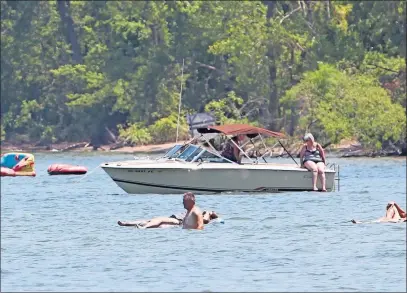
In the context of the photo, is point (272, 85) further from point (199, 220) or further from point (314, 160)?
point (199, 220)

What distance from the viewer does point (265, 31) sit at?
90812 millimetres

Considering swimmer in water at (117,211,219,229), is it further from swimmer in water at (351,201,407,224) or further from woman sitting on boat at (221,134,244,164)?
woman sitting on boat at (221,134,244,164)

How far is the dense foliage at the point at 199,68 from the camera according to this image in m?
81.7

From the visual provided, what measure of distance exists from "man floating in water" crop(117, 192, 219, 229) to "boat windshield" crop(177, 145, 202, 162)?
924 cm

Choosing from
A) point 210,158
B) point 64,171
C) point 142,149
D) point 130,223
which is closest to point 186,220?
point 130,223

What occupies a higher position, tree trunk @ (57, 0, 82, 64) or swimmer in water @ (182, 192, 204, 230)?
tree trunk @ (57, 0, 82, 64)

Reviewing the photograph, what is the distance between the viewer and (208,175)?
43.4 meters

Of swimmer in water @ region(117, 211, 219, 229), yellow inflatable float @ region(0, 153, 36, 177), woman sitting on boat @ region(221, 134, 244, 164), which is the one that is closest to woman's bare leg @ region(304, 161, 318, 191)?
woman sitting on boat @ region(221, 134, 244, 164)

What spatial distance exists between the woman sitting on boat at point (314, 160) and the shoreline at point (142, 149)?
23476 millimetres

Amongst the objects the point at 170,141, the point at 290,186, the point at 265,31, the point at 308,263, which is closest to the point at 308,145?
the point at 290,186

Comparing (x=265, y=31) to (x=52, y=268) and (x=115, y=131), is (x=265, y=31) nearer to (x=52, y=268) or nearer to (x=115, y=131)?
(x=115, y=131)

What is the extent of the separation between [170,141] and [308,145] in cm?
5485

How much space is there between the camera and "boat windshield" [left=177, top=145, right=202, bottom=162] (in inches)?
1724

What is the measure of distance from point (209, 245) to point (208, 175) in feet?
44.7
